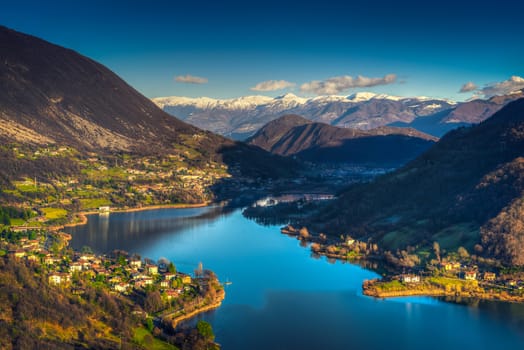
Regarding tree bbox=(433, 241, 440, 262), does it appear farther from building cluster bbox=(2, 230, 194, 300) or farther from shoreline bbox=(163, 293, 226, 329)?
building cluster bbox=(2, 230, 194, 300)

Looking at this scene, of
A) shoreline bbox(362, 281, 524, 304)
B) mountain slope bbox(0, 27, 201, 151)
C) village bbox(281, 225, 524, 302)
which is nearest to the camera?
shoreline bbox(362, 281, 524, 304)

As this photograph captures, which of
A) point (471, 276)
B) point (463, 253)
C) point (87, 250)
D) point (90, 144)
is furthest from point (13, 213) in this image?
point (90, 144)

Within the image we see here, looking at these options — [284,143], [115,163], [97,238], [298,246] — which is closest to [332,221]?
[298,246]

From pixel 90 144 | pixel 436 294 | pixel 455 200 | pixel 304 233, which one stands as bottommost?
pixel 436 294

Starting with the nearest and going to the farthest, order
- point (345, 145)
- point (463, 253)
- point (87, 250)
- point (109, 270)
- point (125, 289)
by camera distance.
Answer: point (125, 289)
point (109, 270)
point (463, 253)
point (87, 250)
point (345, 145)

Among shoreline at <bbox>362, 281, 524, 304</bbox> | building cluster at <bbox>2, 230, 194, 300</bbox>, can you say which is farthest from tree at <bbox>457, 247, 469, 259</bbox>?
building cluster at <bbox>2, 230, 194, 300</bbox>

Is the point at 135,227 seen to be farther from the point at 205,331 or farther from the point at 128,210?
the point at 205,331

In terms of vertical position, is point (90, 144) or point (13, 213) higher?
point (90, 144)
